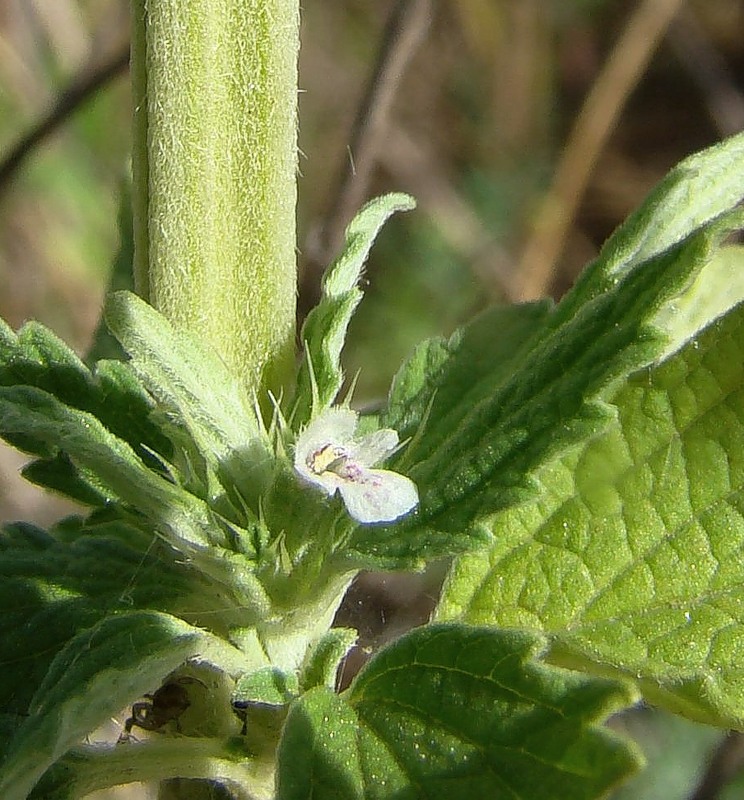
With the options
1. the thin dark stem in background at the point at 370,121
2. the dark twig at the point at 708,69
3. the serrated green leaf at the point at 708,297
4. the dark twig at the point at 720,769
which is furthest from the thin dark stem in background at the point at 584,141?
the serrated green leaf at the point at 708,297

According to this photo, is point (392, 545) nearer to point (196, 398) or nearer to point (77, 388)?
point (196, 398)

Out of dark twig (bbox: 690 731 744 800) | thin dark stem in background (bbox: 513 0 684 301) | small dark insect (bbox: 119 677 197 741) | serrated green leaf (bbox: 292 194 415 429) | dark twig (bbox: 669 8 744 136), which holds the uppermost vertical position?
dark twig (bbox: 669 8 744 136)

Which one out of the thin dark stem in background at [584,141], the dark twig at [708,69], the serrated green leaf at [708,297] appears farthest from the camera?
the dark twig at [708,69]

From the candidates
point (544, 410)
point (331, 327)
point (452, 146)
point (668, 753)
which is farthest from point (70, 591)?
point (452, 146)

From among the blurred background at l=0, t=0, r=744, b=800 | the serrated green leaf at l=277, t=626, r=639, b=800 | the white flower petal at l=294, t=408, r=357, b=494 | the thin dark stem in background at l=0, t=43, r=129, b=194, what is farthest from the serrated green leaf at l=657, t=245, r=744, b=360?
the blurred background at l=0, t=0, r=744, b=800

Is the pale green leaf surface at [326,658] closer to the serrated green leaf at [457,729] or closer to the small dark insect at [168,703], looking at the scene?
the serrated green leaf at [457,729]

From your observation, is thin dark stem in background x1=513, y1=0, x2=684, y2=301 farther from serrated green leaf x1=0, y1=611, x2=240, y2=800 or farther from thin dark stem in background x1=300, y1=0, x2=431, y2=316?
serrated green leaf x1=0, y1=611, x2=240, y2=800

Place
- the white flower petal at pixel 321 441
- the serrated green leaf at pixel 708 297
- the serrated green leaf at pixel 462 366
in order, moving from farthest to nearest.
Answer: the serrated green leaf at pixel 708 297 < the serrated green leaf at pixel 462 366 < the white flower petal at pixel 321 441
